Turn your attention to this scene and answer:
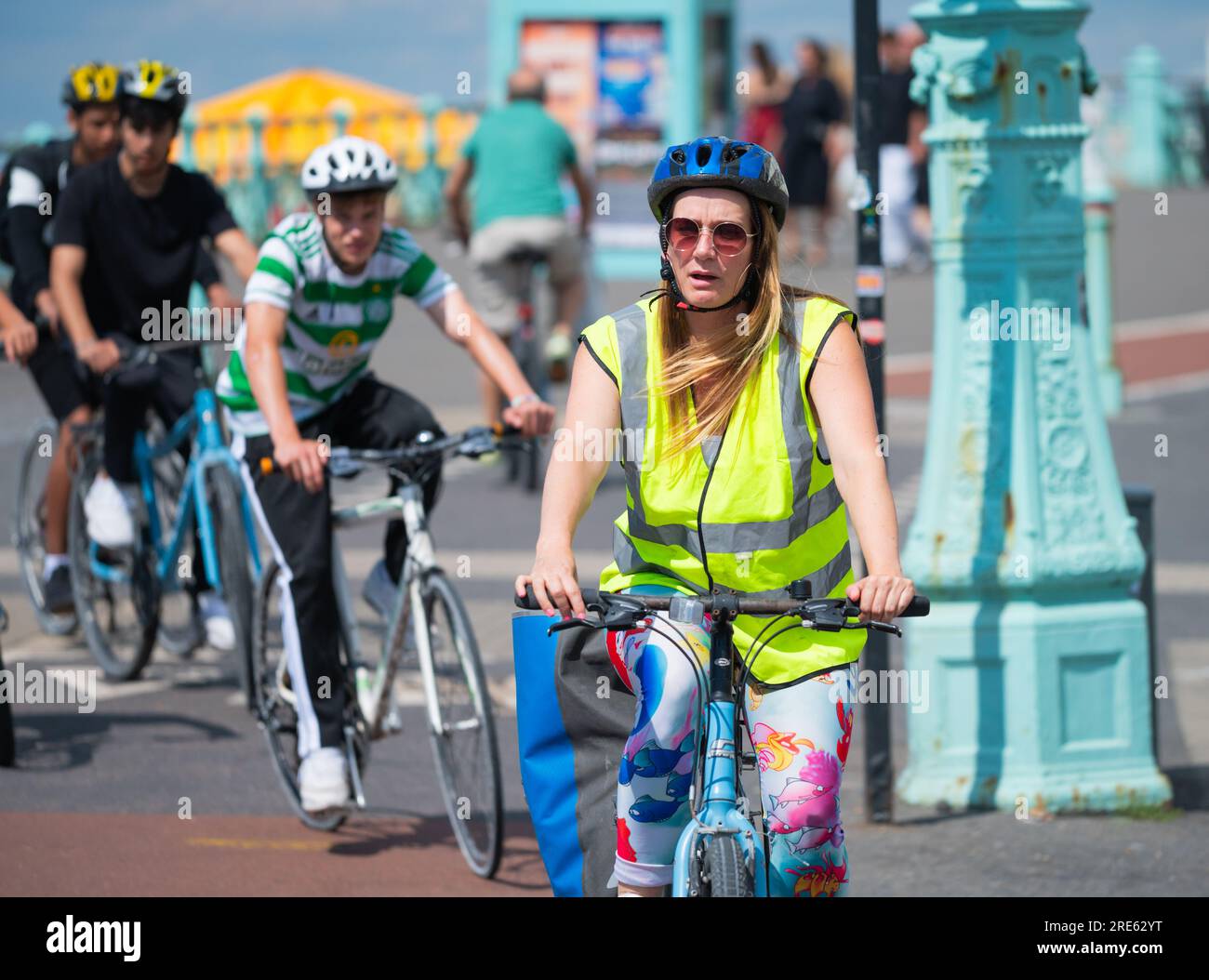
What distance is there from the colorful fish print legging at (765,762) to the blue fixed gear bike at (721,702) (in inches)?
1.2

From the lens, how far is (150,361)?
7375 millimetres

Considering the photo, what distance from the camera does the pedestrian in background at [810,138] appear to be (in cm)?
2092

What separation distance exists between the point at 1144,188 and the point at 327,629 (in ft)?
101

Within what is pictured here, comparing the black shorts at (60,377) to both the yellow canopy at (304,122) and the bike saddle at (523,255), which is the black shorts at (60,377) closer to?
the bike saddle at (523,255)

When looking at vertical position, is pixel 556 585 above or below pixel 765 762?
above

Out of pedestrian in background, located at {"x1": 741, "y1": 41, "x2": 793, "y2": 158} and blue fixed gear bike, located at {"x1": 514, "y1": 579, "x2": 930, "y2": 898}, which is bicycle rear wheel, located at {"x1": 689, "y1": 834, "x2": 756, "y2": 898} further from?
pedestrian in background, located at {"x1": 741, "y1": 41, "x2": 793, "y2": 158}

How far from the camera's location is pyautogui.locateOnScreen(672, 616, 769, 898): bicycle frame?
12.0ft

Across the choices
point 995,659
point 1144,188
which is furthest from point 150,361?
point 1144,188

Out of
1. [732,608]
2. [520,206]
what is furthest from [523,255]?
[732,608]

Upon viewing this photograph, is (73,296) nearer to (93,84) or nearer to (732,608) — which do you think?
(93,84)

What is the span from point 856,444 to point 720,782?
69 cm

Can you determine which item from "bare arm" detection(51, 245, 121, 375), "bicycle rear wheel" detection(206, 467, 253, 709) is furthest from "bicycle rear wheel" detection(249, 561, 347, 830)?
"bare arm" detection(51, 245, 121, 375)

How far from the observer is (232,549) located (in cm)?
699

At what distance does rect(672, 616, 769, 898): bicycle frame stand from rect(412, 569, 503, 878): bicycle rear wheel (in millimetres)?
1548
